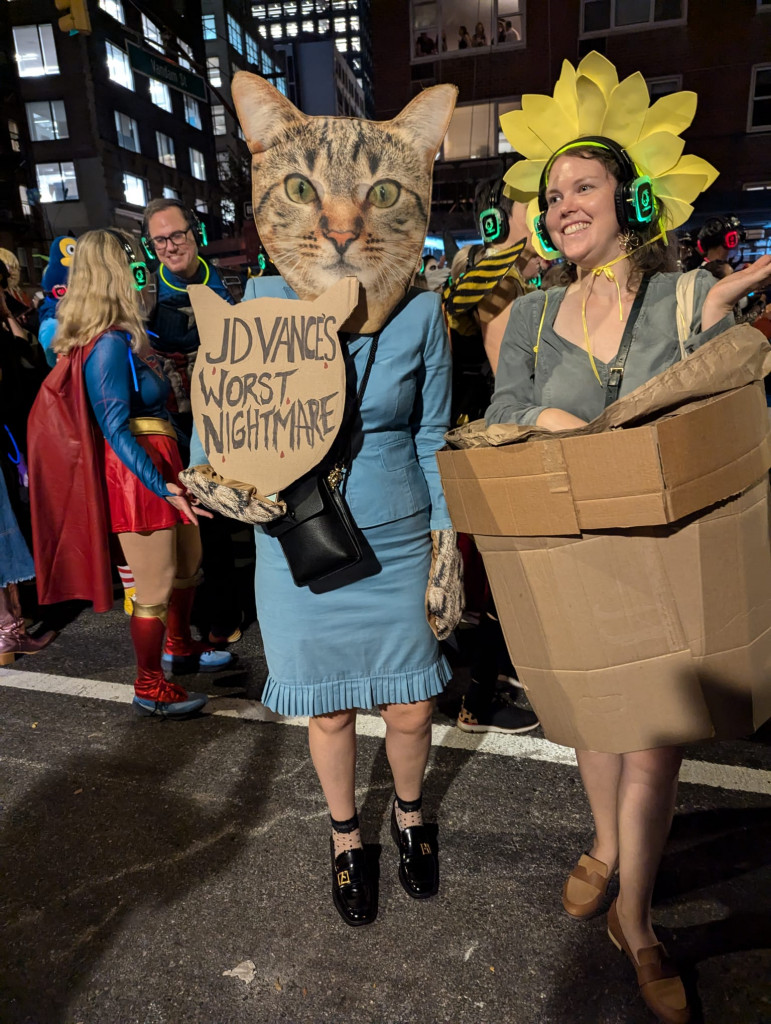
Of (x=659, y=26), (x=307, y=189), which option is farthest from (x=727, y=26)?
(x=307, y=189)

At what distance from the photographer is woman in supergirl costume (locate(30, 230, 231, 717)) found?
8.87 feet

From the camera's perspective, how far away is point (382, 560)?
1797 mm

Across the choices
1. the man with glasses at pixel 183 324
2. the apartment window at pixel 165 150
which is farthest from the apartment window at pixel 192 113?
the man with glasses at pixel 183 324

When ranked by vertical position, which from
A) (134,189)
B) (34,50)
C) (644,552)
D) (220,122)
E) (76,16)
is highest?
(220,122)

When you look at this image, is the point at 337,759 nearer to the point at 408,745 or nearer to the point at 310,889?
the point at 408,745

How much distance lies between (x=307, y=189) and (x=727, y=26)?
21731 millimetres

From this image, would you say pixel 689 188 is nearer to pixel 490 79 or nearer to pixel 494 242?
pixel 494 242

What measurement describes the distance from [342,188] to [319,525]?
87 cm

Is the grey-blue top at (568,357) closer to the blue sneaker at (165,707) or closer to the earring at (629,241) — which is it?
the earring at (629,241)

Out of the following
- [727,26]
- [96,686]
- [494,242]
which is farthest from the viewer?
[727,26]

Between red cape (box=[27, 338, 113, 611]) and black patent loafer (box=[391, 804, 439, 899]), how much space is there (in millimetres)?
1828

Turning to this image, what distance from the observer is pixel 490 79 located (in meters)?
18.9

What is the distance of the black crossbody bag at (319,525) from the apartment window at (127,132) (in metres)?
34.1

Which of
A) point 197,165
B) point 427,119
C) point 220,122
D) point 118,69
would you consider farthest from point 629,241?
point 220,122
